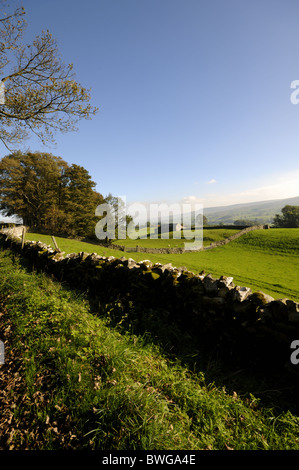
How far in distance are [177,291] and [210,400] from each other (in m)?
2.75

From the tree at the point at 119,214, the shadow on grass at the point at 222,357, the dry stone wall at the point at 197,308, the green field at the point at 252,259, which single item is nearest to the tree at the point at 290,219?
the green field at the point at 252,259

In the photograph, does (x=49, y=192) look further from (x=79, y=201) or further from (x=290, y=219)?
(x=290, y=219)

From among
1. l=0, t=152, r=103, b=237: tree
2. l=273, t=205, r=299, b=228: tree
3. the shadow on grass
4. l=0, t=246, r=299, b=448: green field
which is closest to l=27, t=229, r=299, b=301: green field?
the shadow on grass

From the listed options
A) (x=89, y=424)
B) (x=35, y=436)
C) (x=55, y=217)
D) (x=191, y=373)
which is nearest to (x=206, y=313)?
(x=191, y=373)

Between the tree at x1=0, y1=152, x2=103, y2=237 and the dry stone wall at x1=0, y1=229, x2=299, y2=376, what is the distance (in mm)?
35232

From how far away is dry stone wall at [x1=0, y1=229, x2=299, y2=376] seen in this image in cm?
398

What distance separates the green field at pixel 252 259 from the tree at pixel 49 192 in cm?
1156

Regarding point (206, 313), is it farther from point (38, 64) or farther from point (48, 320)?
point (38, 64)

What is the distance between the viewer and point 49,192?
41219 mm

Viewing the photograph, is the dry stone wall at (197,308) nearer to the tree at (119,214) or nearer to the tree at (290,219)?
the tree at (119,214)

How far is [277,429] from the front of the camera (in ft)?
9.17

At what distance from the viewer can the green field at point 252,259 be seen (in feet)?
45.2

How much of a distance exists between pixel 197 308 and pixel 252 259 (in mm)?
22908

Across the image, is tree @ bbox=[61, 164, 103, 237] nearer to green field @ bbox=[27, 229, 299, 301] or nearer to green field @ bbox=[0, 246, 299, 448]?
green field @ bbox=[27, 229, 299, 301]
